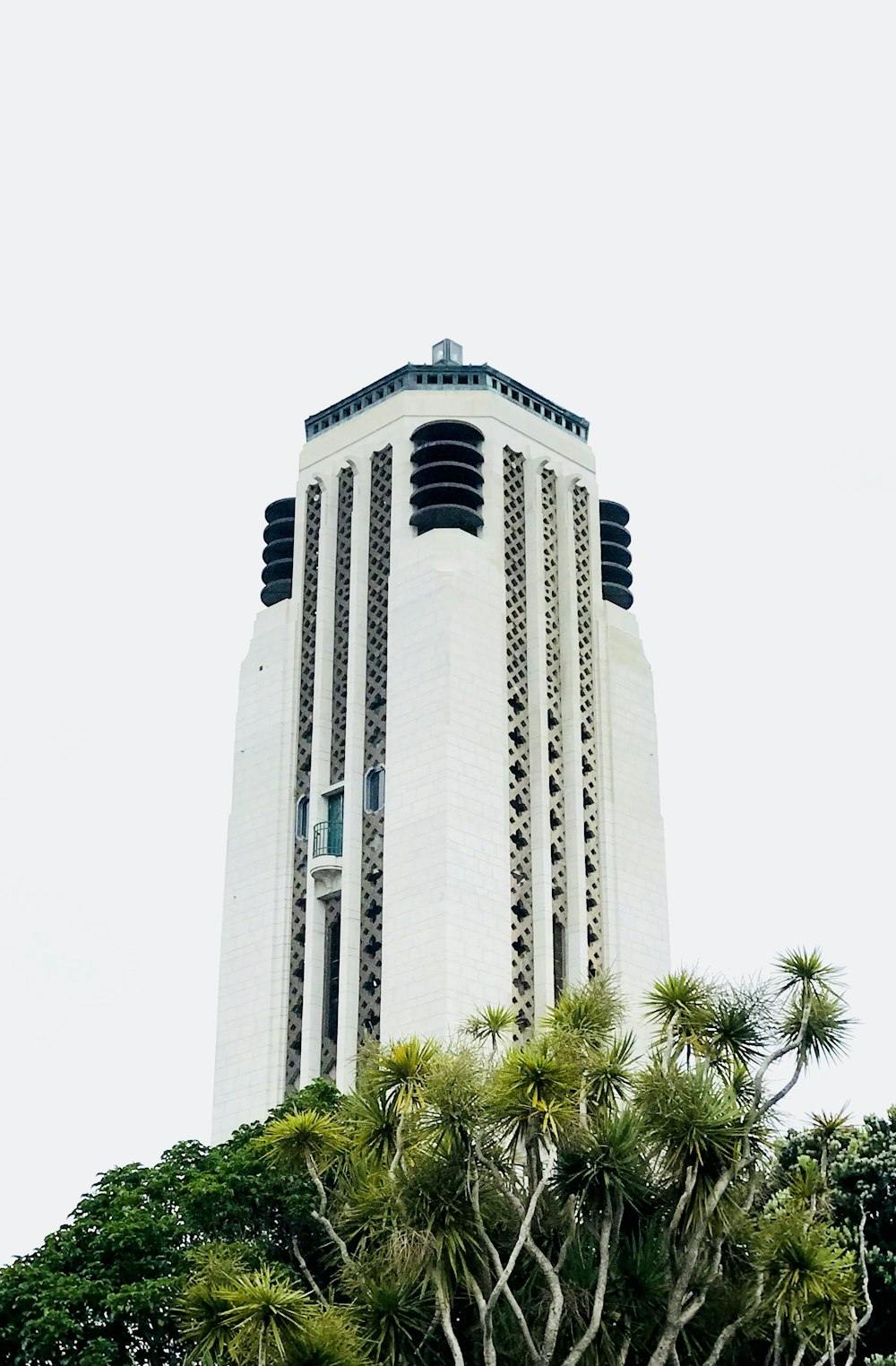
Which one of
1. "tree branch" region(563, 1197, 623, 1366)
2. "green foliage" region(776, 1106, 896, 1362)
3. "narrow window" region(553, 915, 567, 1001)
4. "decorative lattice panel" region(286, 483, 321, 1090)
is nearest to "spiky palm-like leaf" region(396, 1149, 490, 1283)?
"tree branch" region(563, 1197, 623, 1366)

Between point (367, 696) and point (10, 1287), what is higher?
point (367, 696)

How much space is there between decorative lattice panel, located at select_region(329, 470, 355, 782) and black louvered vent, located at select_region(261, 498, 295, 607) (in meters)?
2.66

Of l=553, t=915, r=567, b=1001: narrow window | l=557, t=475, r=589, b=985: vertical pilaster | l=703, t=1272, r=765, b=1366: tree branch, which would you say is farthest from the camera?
l=557, t=475, r=589, b=985: vertical pilaster

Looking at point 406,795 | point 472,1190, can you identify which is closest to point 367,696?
point 406,795

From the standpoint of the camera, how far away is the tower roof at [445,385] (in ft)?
193

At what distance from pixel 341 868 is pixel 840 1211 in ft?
75.6

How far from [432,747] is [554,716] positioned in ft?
18.4

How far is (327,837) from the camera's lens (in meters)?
54.2

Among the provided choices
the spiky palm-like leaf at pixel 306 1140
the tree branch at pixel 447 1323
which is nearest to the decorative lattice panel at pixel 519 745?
the spiky palm-like leaf at pixel 306 1140

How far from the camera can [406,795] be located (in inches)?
2029

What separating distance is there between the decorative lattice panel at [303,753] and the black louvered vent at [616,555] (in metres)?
Result: 9.32

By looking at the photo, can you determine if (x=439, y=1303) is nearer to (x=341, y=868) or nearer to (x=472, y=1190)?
(x=472, y=1190)

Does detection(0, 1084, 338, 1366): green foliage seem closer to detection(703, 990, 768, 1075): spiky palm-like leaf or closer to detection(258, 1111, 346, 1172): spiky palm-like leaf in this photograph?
detection(258, 1111, 346, 1172): spiky palm-like leaf

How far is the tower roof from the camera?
58.8 m
